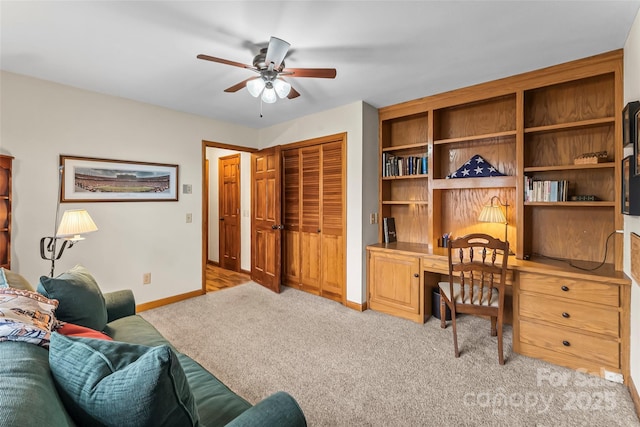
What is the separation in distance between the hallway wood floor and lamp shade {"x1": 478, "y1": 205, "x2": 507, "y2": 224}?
11.3 feet

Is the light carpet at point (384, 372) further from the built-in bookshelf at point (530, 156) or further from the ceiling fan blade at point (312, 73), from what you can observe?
the ceiling fan blade at point (312, 73)

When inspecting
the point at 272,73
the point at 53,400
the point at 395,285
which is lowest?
the point at 395,285

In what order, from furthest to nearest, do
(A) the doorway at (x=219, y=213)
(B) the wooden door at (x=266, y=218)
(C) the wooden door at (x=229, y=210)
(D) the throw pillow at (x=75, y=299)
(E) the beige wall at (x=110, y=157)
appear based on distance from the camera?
1. (C) the wooden door at (x=229, y=210)
2. (A) the doorway at (x=219, y=213)
3. (B) the wooden door at (x=266, y=218)
4. (E) the beige wall at (x=110, y=157)
5. (D) the throw pillow at (x=75, y=299)

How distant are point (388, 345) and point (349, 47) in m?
2.47

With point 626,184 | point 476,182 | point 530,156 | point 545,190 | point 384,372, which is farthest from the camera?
point 476,182

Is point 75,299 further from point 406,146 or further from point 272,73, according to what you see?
point 406,146

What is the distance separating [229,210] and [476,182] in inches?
161

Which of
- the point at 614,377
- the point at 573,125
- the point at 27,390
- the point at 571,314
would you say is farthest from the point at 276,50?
the point at 614,377

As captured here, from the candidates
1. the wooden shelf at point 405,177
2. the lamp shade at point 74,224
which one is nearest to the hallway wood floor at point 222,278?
the lamp shade at point 74,224

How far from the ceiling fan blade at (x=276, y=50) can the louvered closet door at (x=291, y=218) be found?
84.7 inches

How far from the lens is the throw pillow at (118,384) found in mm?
785

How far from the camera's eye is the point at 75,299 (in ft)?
5.21

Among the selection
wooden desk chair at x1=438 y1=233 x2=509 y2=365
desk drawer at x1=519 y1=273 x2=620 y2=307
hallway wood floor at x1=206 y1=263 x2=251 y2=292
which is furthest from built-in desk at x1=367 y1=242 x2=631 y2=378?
hallway wood floor at x1=206 y1=263 x2=251 y2=292

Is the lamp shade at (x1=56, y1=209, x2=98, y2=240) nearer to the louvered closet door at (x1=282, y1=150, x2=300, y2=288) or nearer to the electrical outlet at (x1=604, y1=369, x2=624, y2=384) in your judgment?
the louvered closet door at (x1=282, y1=150, x2=300, y2=288)
